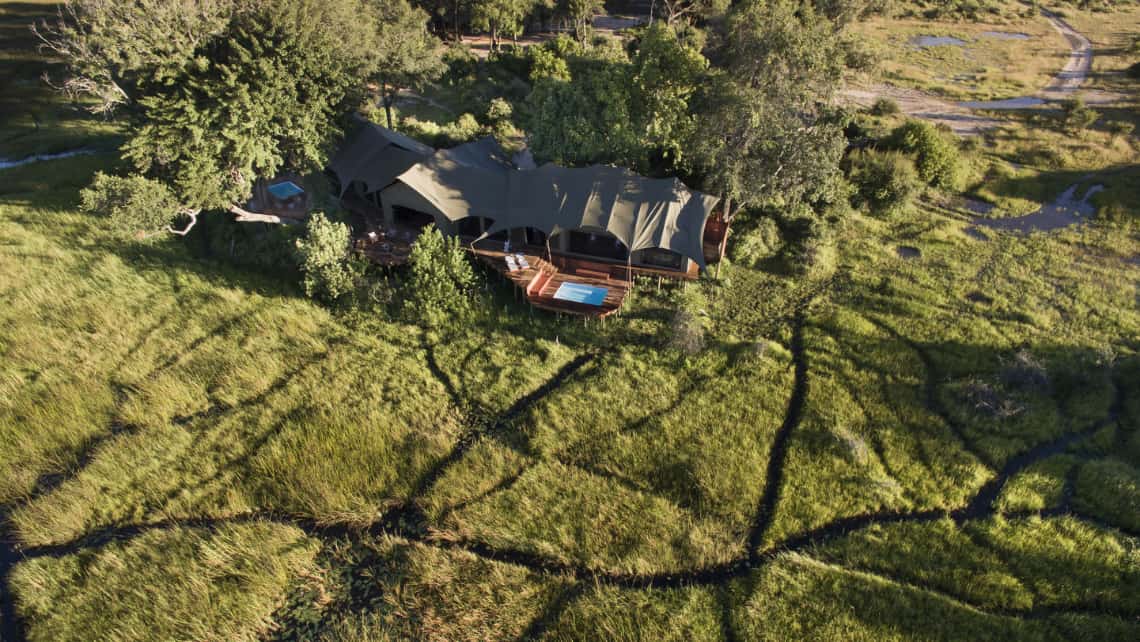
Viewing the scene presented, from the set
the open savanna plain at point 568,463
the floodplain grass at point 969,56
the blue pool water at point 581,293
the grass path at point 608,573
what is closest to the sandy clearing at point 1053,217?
the open savanna plain at point 568,463

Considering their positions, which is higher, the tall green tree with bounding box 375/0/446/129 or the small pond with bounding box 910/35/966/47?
the small pond with bounding box 910/35/966/47

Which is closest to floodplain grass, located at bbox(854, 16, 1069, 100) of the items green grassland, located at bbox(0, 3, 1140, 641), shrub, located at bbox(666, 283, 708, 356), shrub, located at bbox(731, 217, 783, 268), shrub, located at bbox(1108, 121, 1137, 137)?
shrub, located at bbox(1108, 121, 1137, 137)

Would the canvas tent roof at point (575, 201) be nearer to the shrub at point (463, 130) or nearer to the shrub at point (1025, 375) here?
the shrub at point (463, 130)

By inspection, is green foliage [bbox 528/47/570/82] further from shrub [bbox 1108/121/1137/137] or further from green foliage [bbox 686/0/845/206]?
shrub [bbox 1108/121/1137/137]

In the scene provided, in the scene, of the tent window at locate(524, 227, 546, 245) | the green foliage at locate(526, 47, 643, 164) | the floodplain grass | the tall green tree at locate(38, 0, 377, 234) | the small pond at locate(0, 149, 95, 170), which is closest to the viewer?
the tall green tree at locate(38, 0, 377, 234)

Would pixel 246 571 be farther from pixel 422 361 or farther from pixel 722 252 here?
pixel 722 252
